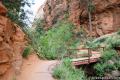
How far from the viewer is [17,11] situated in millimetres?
16547

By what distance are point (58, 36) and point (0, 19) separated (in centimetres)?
1806

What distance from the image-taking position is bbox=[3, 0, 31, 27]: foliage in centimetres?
1503

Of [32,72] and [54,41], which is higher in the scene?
[54,41]

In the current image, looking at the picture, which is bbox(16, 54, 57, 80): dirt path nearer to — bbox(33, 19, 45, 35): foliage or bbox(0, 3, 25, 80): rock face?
bbox(0, 3, 25, 80): rock face

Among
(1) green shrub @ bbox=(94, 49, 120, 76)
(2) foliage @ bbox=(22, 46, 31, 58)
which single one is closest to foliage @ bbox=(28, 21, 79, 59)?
(1) green shrub @ bbox=(94, 49, 120, 76)

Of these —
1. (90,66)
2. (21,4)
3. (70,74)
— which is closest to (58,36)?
(90,66)

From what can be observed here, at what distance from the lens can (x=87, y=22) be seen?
3584cm

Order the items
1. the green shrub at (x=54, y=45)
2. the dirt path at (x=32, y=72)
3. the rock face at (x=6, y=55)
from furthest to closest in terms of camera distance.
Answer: the green shrub at (x=54, y=45)
the dirt path at (x=32, y=72)
the rock face at (x=6, y=55)

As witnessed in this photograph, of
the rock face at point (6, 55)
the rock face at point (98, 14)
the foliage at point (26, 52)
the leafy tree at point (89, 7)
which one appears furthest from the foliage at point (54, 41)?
the rock face at point (6, 55)

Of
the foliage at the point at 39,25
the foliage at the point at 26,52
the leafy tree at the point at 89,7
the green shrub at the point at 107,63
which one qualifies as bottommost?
the green shrub at the point at 107,63

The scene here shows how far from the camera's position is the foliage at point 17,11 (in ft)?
49.3

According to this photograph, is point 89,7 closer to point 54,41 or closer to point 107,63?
point 54,41

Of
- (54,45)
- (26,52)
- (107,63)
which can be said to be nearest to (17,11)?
(26,52)

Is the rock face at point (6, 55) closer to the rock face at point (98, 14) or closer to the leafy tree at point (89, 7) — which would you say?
the leafy tree at point (89, 7)
